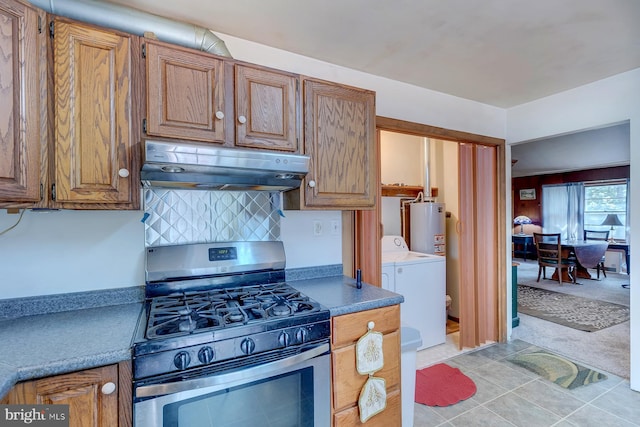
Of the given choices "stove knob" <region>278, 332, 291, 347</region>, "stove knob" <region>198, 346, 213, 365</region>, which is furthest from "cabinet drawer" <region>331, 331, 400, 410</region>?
"stove knob" <region>198, 346, 213, 365</region>

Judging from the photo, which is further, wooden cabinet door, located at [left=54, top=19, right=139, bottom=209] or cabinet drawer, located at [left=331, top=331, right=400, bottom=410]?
cabinet drawer, located at [left=331, top=331, right=400, bottom=410]

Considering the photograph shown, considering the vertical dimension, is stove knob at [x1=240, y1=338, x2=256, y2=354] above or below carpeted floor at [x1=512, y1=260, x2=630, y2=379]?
above

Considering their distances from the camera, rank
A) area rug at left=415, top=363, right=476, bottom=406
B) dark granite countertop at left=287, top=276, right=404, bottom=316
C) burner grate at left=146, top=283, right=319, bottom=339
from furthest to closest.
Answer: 1. area rug at left=415, top=363, right=476, bottom=406
2. dark granite countertop at left=287, top=276, right=404, bottom=316
3. burner grate at left=146, top=283, right=319, bottom=339

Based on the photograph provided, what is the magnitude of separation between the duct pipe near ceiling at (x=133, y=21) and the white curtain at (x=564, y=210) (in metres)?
9.42

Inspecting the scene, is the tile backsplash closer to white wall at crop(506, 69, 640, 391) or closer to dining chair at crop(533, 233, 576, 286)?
white wall at crop(506, 69, 640, 391)

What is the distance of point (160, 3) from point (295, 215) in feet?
4.54

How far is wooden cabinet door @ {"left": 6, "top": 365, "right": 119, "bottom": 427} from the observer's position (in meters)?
1.03

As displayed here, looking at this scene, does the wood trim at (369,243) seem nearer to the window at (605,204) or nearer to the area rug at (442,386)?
the area rug at (442,386)

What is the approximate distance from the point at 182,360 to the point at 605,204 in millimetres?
9691

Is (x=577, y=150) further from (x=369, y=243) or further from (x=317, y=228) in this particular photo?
(x=317, y=228)

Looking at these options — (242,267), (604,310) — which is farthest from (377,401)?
(604,310)

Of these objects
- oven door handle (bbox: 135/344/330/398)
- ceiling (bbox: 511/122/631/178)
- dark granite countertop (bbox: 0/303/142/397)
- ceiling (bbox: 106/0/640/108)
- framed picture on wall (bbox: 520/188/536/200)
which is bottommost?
oven door handle (bbox: 135/344/330/398)

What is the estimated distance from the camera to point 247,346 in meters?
1.30

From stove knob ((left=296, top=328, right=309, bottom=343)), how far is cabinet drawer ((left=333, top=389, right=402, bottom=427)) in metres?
0.45
